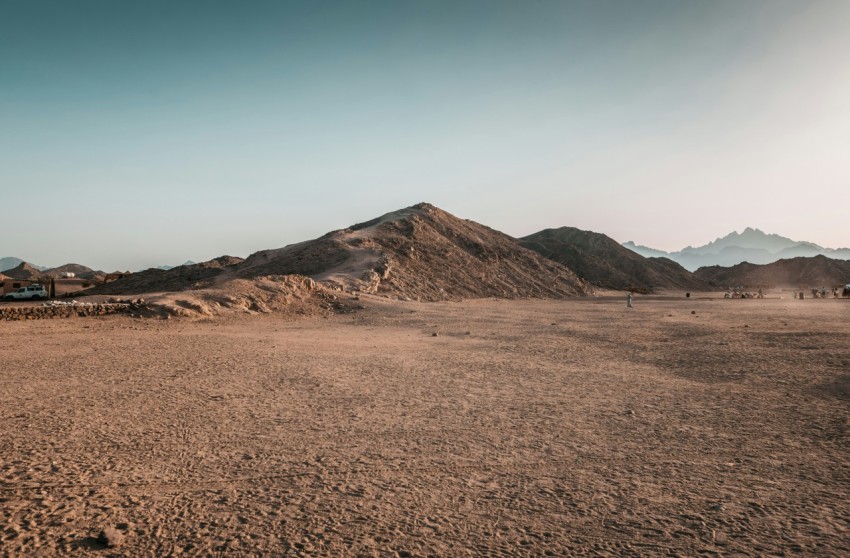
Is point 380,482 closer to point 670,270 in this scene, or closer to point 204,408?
point 204,408

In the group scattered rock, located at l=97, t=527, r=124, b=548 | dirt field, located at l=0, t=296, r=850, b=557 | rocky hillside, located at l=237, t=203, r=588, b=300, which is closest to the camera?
scattered rock, located at l=97, t=527, r=124, b=548

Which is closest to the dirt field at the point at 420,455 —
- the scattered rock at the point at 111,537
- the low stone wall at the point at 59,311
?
the scattered rock at the point at 111,537

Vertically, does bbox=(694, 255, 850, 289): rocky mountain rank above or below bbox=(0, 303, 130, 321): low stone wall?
above

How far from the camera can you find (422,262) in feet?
148

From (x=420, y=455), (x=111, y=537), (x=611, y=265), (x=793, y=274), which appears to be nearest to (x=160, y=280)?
(x=420, y=455)

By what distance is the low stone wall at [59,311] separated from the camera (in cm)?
1935

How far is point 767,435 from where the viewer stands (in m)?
6.83

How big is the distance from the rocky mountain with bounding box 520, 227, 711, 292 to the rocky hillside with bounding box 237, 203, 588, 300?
940 inches

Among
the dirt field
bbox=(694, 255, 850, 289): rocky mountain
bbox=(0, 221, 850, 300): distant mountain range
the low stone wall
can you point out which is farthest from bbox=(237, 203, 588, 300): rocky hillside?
bbox=(694, 255, 850, 289): rocky mountain

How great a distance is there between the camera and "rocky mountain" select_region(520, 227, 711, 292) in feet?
258

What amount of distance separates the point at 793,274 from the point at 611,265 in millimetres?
39738

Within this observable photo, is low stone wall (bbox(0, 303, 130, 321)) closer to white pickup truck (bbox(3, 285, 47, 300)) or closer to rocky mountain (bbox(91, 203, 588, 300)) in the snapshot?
rocky mountain (bbox(91, 203, 588, 300))

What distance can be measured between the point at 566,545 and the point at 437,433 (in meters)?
2.96

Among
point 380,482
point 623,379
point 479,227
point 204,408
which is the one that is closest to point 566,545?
point 380,482
